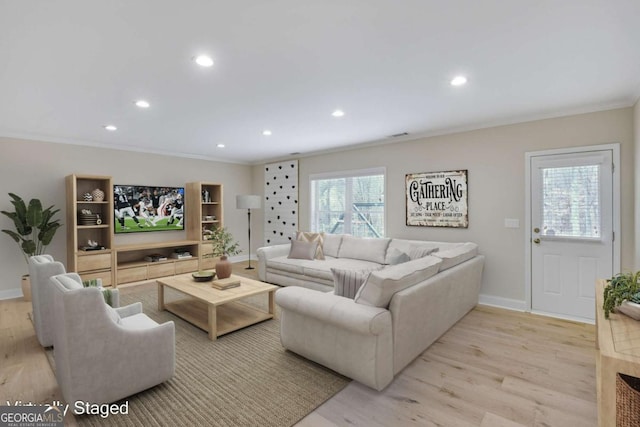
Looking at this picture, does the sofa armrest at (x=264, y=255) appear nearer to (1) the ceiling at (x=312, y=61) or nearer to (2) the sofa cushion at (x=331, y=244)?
(2) the sofa cushion at (x=331, y=244)

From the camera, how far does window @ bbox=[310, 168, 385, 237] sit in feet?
17.4

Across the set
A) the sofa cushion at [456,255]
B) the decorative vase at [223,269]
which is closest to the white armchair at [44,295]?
the decorative vase at [223,269]

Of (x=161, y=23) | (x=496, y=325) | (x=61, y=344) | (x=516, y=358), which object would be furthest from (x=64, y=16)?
(x=496, y=325)

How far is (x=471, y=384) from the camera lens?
2.31 m

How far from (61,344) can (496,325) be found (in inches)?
153

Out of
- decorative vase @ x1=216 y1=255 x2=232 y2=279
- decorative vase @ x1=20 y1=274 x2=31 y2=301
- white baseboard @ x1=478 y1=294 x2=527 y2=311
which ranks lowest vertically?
white baseboard @ x1=478 y1=294 x2=527 y2=311

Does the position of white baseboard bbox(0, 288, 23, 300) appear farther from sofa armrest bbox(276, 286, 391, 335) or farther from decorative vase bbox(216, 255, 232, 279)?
sofa armrest bbox(276, 286, 391, 335)

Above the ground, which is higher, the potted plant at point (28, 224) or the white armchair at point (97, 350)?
the potted plant at point (28, 224)

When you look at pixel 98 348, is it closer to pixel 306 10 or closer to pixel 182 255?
pixel 306 10

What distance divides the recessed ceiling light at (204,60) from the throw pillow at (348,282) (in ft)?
6.22

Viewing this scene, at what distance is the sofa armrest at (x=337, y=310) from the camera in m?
2.09

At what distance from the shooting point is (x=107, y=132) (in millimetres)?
4488

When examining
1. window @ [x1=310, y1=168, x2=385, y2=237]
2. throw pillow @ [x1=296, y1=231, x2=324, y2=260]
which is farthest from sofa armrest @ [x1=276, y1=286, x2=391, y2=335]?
window @ [x1=310, y1=168, x2=385, y2=237]

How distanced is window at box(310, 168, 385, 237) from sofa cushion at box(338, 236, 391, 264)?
0.48 metres
